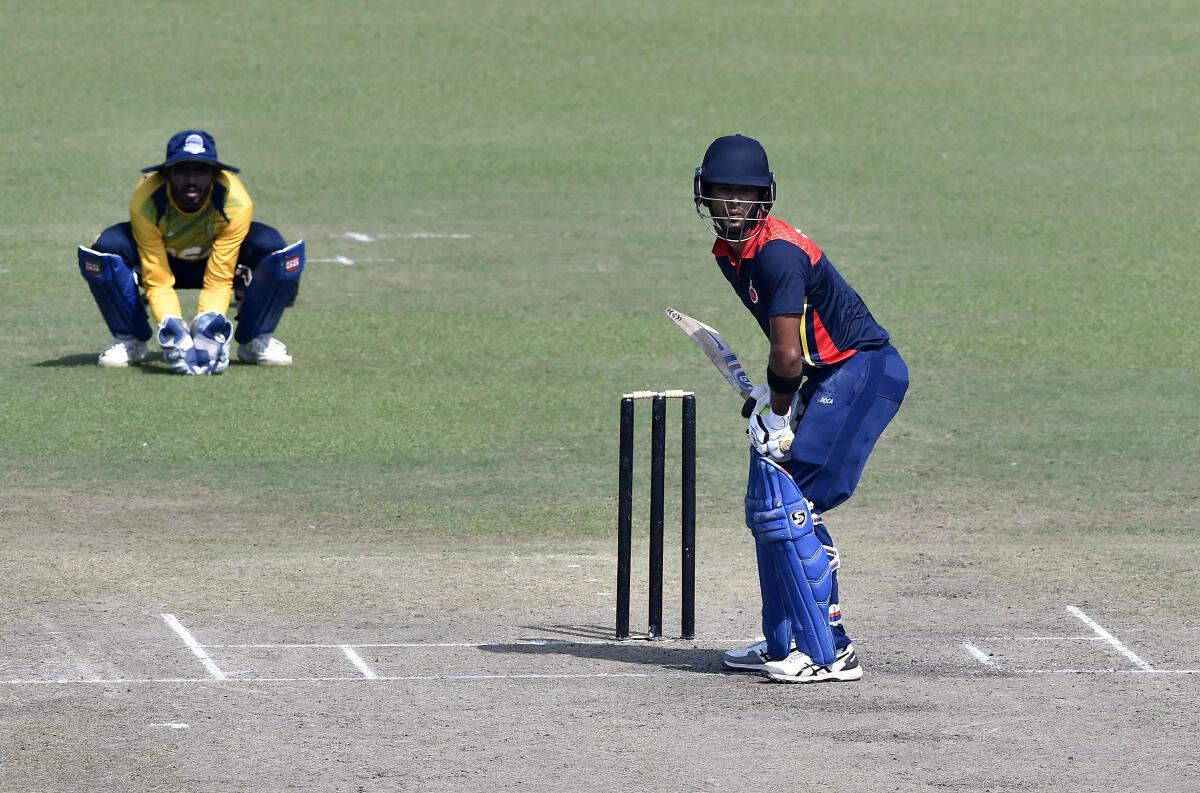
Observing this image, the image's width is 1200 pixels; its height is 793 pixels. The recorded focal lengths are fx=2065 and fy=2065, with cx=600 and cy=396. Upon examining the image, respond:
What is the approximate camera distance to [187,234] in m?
13.8

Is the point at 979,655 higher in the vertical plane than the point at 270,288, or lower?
lower

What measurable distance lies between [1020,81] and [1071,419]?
Answer: 1544 centimetres

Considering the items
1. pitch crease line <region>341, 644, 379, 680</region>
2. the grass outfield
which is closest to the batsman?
pitch crease line <region>341, 644, 379, 680</region>

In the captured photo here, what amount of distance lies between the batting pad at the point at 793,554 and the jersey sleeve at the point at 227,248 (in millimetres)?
6920

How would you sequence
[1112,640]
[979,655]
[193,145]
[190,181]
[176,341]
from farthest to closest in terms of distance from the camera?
[176,341] → [190,181] → [193,145] → [1112,640] → [979,655]

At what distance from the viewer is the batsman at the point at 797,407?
292 inches

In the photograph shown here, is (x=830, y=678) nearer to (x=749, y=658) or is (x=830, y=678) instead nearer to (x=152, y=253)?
(x=749, y=658)

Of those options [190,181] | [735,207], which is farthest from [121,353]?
[735,207]

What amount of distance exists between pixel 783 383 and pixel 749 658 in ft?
A: 3.61

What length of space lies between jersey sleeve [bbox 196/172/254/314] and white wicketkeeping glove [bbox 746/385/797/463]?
6.84m

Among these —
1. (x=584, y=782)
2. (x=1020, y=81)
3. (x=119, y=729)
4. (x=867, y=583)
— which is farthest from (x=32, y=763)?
(x=1020, y=81)

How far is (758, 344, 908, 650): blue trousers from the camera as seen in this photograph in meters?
7.54

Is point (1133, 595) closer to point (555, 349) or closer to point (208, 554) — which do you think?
point (208, 554)

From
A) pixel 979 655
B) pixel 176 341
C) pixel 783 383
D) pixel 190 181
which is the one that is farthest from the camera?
pixel 176 341
